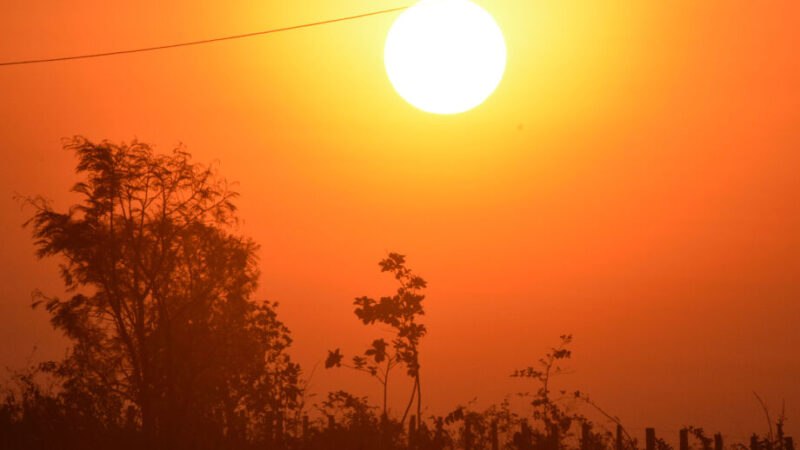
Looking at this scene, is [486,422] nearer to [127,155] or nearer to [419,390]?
[419,390]

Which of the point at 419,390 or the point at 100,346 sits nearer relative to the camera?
the point at 419,390

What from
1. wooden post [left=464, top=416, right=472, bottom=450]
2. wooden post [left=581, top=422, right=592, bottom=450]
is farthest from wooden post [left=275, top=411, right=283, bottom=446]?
wooden post [left=581, top=422, right=592, bottom=450]

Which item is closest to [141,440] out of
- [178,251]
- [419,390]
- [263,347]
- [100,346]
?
[419,390]

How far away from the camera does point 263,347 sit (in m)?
27.5

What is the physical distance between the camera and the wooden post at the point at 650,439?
1634 cm

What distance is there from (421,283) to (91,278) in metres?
18.2

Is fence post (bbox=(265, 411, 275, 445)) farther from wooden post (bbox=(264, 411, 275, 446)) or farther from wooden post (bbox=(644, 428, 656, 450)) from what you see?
wooden post (bbox=(644, 428, 656, 450))

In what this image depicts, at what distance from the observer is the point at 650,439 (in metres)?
16.4

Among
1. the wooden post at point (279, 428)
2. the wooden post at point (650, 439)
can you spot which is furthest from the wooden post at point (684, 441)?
the wooden post at point (279, 428)

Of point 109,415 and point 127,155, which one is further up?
point 127,155

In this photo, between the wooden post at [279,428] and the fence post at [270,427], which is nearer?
the wooden post at [279,428]

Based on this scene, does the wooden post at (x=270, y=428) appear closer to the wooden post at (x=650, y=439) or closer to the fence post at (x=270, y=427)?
the fence post at (x=270, y=427)

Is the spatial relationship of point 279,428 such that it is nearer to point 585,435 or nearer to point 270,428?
point 270,428

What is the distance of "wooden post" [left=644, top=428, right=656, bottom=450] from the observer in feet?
53.6
